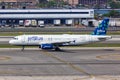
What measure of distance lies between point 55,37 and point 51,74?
32.5 metres

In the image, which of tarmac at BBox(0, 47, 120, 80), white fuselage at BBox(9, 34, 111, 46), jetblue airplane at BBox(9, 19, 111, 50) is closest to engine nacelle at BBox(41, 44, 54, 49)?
jetblue airplane at BBox(9, 19, 111, 50)

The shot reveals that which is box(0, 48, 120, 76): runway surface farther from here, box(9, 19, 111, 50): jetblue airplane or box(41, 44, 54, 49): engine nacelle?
box(9, 19, 111, 50): jetblue airplane

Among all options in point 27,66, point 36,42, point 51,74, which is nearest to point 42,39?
point 36,42

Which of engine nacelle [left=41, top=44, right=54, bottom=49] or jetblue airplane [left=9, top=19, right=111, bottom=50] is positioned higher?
jetblue airplane [left=9, top=19, right=111, bottom=50]

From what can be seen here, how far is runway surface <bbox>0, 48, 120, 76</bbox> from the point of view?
61184mm

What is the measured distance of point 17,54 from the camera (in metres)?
83.9

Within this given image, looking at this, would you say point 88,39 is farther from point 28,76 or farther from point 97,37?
point 28,76

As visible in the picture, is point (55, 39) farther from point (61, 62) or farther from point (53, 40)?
point (61, 62)

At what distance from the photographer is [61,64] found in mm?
69625

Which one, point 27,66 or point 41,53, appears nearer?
point 27,66

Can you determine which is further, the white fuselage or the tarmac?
the white fuselage

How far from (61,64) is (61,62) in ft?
8.43

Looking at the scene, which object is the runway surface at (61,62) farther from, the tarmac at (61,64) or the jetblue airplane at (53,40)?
the jetblue airplane at (53,40)

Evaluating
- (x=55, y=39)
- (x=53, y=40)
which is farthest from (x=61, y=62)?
(x=55, y=39)
